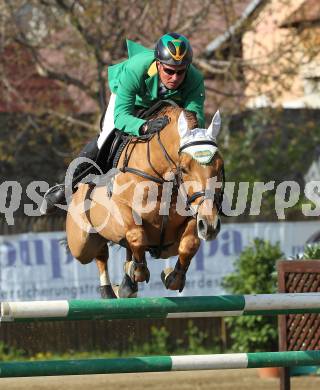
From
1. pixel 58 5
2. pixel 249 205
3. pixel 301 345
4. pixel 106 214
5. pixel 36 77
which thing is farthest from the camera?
pixel 36 77

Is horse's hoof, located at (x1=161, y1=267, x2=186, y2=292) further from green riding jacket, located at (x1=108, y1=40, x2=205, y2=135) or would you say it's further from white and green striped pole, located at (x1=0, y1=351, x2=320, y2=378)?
green riding jacket, located at (x1=108, y1=40, x2=205, y2=135)

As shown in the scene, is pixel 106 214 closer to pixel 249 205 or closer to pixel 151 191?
pixel 151 191

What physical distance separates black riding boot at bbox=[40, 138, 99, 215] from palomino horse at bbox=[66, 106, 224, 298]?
20.4 inches

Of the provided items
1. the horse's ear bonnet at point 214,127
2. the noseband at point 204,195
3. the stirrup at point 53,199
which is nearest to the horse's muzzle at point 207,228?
the noseband at point 204,195

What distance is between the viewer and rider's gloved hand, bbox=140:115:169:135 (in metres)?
6.59

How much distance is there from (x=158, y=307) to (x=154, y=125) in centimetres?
146

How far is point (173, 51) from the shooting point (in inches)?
255

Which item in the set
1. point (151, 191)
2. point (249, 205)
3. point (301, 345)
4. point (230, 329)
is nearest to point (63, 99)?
point (249, 205)

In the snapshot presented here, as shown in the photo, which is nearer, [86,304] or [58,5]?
[86,304]

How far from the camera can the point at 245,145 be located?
17.9 m

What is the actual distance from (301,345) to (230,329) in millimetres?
3770

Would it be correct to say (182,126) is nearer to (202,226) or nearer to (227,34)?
(202,226)

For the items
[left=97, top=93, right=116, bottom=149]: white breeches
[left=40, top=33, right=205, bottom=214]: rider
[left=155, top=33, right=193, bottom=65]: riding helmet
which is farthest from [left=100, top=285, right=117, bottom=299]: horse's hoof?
[left=155, top=33, right=193, bottom=65]: riding helmet

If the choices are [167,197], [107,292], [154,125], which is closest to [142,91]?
[154,125]
